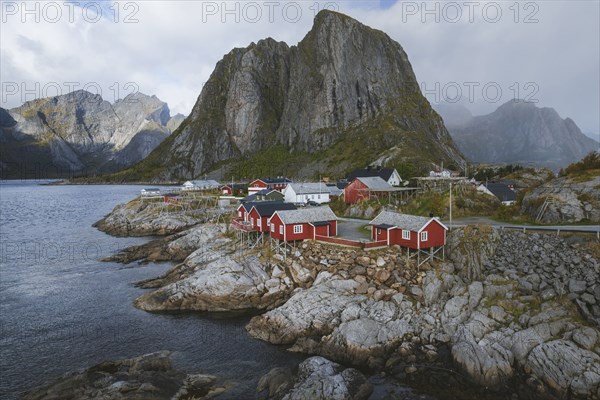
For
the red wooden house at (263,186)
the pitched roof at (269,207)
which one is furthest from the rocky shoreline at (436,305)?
the red wooden house at (263,186)

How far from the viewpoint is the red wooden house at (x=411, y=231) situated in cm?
3650

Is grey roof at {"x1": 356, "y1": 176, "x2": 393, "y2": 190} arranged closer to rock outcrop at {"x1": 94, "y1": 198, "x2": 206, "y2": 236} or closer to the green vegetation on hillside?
the green vegetation on hillside

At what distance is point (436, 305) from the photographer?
3062 centimetres

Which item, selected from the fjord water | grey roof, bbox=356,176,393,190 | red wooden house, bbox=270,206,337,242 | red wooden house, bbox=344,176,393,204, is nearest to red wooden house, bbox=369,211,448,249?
red wooden house, bbox=270,206,337,242

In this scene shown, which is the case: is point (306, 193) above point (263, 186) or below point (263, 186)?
below

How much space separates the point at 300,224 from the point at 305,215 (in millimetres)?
1322

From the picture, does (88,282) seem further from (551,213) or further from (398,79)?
(398,79)

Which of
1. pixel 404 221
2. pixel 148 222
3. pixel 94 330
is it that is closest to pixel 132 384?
pixel 94 330

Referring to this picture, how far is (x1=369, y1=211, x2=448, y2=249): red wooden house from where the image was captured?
120 feet

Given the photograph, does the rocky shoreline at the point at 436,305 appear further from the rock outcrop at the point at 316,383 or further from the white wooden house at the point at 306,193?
the white wooden house at the point at 306,193

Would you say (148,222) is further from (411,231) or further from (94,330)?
(411,231)

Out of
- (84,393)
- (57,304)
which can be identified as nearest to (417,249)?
(84,393)

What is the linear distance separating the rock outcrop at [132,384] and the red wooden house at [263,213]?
913 inches

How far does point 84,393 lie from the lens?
21297 mm
